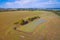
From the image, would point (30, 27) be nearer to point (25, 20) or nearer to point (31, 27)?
point (31, 27)

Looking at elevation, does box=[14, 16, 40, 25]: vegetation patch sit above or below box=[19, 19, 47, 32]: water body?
above

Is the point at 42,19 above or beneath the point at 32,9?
beneath

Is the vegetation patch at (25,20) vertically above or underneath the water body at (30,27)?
above

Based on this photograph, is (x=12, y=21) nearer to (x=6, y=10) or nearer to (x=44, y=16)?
(x=6, y=10)

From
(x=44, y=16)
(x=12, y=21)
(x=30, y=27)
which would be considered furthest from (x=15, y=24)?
(x=44, y=16)

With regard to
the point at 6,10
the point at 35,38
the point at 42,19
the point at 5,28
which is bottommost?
the point at 35,38

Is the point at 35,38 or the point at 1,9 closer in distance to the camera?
the point at 35,38

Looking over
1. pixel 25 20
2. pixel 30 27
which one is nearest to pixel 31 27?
pixel 30 27

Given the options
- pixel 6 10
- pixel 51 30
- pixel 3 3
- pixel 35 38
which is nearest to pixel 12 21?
pixel 6 10
